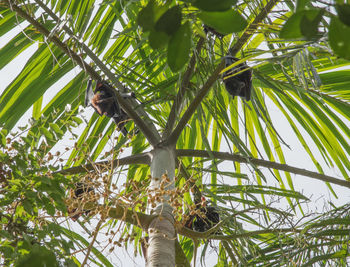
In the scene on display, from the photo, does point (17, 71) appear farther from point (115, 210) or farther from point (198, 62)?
point (115, 210)

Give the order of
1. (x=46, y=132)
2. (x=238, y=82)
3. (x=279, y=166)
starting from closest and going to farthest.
Result: (x=46, y=132)
(x=238, y=82)
(x=279, y=166)

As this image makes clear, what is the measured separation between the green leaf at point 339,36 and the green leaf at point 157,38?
0.15 m

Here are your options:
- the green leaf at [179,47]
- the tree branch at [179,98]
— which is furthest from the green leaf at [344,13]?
the tree branch at [179,98]

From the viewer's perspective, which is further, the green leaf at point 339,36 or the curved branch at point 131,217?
the curved branch at point 131,217

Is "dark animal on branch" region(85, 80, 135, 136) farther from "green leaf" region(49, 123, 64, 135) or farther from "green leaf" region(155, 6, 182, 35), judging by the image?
"green leaf" region(155, 6, 182, 35)

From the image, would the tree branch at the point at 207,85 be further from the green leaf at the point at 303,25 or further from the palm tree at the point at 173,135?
the green leaf at the point at 303,25

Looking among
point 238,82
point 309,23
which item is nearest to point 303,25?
point 309,23

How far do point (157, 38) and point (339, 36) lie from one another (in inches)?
6.7

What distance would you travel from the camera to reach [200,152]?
6.34 feet

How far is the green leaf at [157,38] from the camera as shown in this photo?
1.50 feet

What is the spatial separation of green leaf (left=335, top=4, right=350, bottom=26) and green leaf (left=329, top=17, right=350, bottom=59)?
25mm

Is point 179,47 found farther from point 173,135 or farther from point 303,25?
point 173,135

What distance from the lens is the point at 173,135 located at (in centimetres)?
186

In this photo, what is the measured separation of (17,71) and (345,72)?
1.66 metres
